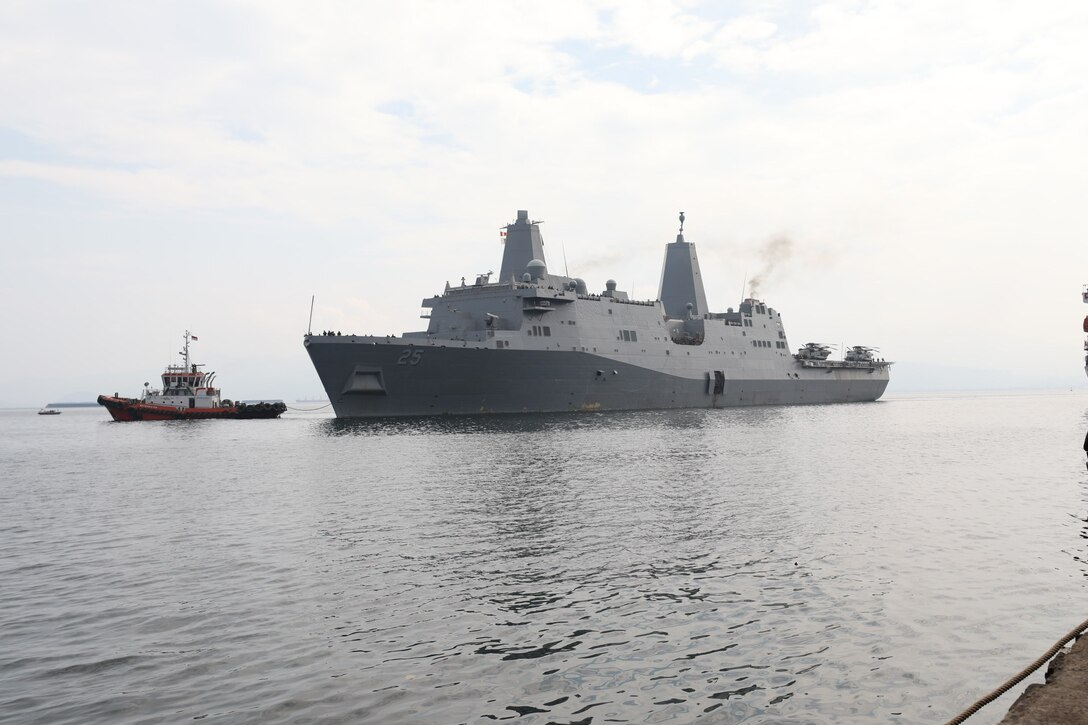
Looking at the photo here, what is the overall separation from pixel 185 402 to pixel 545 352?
110 ft

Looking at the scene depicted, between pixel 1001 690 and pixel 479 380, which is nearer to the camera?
pixel 1001 690

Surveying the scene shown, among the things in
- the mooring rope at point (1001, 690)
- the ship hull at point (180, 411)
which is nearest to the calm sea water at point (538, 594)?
the mooring rope at point (1001, 690)

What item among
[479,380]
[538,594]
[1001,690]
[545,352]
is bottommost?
[538,594]

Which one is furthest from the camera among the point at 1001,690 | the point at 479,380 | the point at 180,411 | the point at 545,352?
the point at 180,411

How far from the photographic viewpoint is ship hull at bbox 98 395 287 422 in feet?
201

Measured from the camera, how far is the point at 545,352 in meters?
45.7

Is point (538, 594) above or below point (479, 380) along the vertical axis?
below

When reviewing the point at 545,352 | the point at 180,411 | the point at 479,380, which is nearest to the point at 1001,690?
the point at 479,380

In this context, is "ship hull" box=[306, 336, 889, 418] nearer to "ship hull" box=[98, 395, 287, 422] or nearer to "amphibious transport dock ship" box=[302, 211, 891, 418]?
"amphibious transport dock ship" box=[302, 211, 891, 418]

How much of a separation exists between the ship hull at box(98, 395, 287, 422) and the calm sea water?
41.2 metres

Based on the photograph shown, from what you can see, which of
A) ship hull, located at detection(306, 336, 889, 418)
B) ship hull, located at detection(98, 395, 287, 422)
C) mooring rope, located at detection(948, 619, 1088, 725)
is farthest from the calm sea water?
ship hull, located at detection(98, 395, 287, 422)

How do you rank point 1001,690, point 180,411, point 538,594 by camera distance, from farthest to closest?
point 180,411 → point 538,594 → point 1001,690

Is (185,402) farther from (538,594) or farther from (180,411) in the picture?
(538,594)

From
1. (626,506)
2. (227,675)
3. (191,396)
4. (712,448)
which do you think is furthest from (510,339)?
(227,675)
